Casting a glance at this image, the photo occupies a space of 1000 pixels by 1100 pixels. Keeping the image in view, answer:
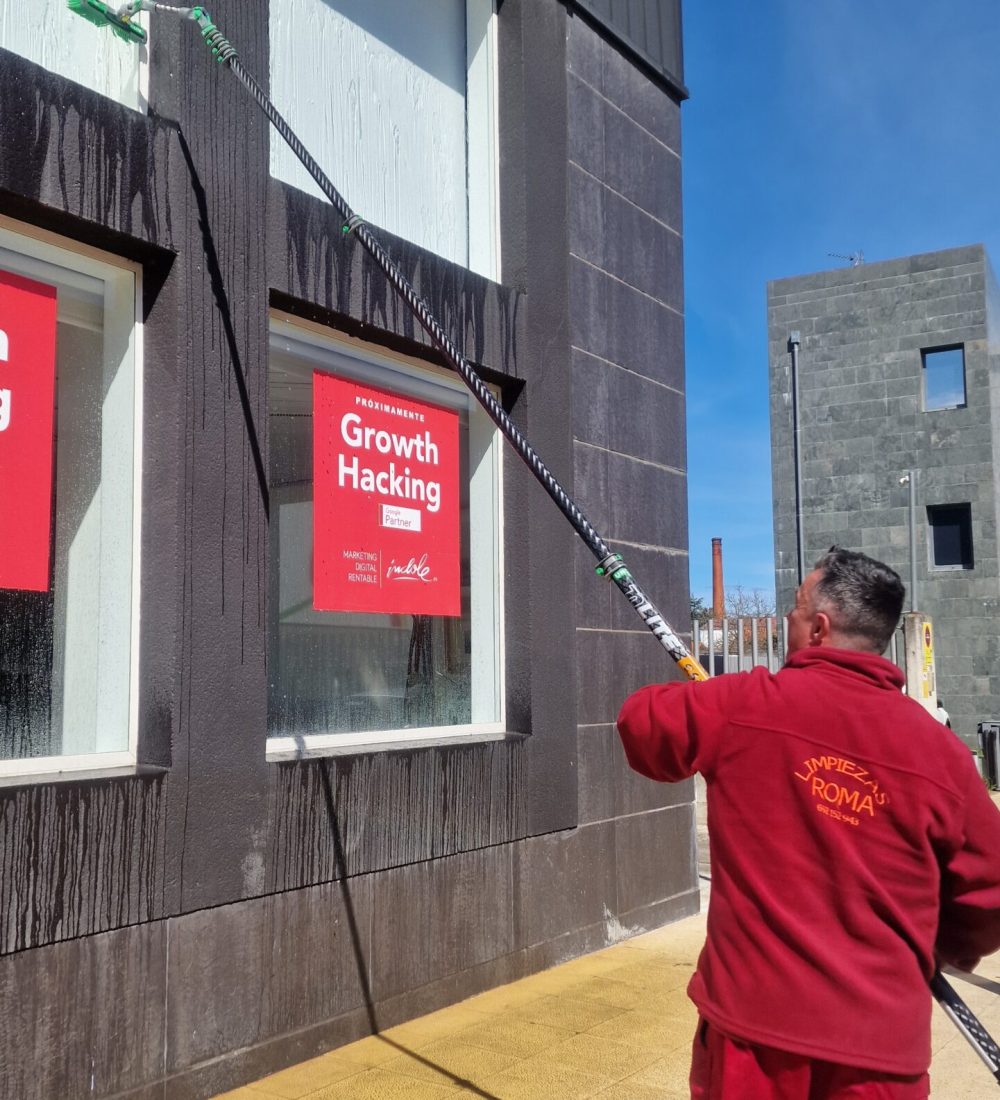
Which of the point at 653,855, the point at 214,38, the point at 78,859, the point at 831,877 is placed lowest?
the point at 653,855

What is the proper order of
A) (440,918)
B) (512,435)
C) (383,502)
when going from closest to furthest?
(512,435) < (440,918) < (383,502)

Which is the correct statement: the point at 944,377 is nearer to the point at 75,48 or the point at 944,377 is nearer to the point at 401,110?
the point at 401,110

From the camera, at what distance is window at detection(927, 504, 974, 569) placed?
76.9 feet

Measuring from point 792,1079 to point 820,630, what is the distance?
0.94 metres

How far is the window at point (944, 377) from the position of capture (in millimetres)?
23688

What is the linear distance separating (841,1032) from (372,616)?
148 inches

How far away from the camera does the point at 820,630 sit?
9.11ft

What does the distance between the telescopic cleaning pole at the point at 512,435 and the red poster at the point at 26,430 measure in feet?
3.70

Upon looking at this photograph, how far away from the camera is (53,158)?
4305 millimetres

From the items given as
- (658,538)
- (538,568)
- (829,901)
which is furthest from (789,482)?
(829,901)

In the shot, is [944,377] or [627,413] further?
[944,377]

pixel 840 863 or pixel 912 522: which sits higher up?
pixel 912 522

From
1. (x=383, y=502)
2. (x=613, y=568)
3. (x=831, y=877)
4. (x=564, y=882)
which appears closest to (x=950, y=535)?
(x=564, y=882)

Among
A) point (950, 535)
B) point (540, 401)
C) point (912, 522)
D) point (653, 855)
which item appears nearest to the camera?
point (540, 401)
